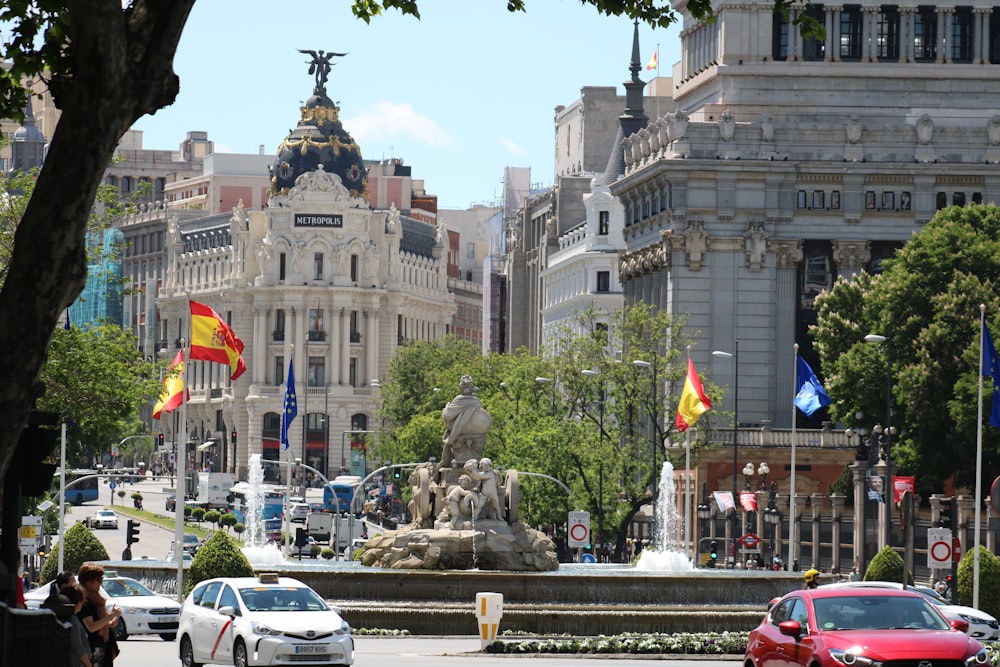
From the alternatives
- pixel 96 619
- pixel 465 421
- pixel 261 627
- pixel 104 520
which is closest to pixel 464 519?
pixel 465 421

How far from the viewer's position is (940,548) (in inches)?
1890

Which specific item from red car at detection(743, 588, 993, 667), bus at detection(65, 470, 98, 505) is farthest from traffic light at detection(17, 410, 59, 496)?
bus at detection(65, 470, 98, 505)

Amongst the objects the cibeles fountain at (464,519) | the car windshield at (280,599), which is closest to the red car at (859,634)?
the car windshield at (280,599)

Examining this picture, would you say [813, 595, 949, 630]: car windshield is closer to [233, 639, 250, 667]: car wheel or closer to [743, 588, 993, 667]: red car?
[743, 588, 993, 667]: red car

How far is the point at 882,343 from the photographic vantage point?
272 ft

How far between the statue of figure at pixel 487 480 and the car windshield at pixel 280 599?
737 inches

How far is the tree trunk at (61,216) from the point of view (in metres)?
14.6

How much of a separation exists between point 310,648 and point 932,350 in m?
50.3

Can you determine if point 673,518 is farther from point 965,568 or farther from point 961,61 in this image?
point 965,568

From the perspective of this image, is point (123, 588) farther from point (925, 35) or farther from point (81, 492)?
point (81, 492)

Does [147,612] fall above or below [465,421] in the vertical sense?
below

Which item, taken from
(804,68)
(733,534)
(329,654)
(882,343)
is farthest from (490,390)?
(329,654)

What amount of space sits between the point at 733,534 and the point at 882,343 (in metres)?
11.1

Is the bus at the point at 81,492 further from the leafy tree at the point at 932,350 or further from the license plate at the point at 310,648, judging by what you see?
the license plate at the point at 310,648
